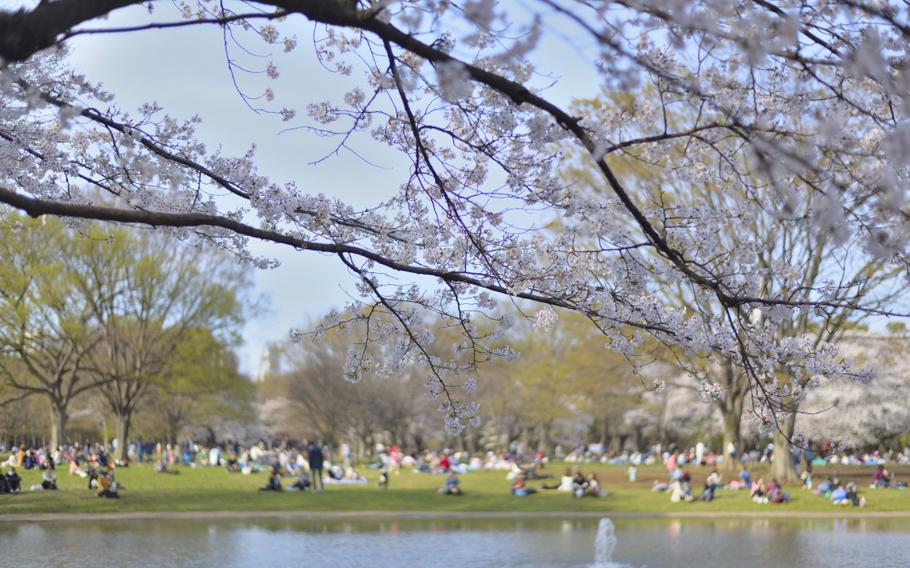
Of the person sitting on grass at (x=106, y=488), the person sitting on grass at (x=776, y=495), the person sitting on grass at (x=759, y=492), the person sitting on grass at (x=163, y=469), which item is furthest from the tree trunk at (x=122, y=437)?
the person sitting on grass at (x=776, y=495)

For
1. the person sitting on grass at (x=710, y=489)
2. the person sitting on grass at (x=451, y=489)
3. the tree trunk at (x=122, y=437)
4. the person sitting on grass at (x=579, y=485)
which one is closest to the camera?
the person sitting on grass at (x=710, y=489)

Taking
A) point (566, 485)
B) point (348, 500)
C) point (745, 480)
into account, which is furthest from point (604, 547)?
point (745, 480)

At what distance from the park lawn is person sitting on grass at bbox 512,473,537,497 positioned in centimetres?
25

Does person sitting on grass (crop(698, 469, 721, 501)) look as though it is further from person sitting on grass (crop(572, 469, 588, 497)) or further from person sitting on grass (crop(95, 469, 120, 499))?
person sitting on grass (crop(95, 469, 120, 499))

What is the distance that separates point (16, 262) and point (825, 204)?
39.4m

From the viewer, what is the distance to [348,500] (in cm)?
3094

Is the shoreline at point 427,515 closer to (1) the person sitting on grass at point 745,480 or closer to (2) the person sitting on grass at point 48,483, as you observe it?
(2) the person sitting on grass at point 48,483

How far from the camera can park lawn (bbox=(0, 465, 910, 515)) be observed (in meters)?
27.9

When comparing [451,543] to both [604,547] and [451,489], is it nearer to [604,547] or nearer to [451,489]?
[604,547]

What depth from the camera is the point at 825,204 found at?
5.84 metres

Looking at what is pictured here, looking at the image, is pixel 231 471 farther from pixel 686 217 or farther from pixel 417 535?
pixel 686 217

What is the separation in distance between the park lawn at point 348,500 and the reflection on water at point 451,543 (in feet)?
9.06

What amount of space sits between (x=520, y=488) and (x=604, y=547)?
14.7 m

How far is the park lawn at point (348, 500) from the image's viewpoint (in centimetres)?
2788
